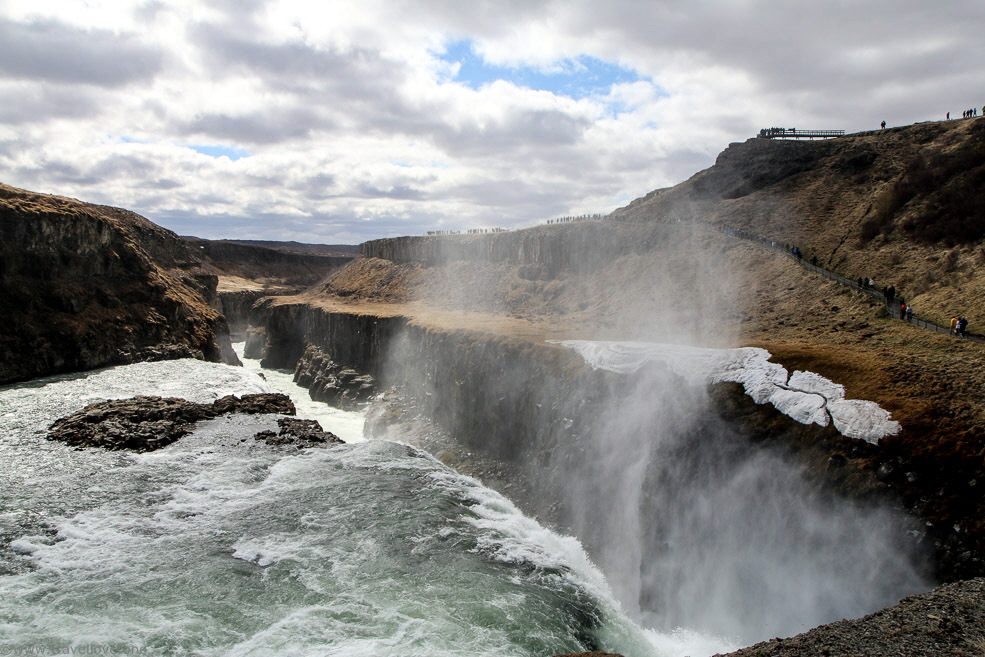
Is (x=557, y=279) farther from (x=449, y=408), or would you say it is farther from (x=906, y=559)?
(x=906, y=559)

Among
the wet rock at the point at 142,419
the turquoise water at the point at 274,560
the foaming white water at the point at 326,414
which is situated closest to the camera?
the turquoise water at the point at 274,560

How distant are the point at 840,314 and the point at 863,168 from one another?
25359 mm

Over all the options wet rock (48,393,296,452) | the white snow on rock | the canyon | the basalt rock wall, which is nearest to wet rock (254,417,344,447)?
wet rock (48,393,296,452)

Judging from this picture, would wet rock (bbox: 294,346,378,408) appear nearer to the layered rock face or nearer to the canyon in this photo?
the canyon

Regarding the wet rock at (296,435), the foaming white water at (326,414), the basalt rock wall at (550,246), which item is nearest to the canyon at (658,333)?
the basalt rock wall at (550,246)

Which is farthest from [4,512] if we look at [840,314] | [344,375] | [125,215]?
[125,215]

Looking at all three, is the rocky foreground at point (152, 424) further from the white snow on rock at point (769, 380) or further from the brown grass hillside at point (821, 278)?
the brown grass hillside at point (821, 278)

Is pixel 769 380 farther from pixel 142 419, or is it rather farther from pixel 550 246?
pixel 550 246

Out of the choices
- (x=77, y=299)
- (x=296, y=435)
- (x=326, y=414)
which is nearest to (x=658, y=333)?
(x=296, y=435)

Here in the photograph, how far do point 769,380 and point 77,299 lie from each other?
4175 centimetres

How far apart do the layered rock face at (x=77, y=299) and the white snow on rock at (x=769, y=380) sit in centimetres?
3204

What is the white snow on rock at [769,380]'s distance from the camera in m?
16.5

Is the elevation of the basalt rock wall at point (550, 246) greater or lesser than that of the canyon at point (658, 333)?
greater

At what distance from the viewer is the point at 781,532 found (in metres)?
16.4
